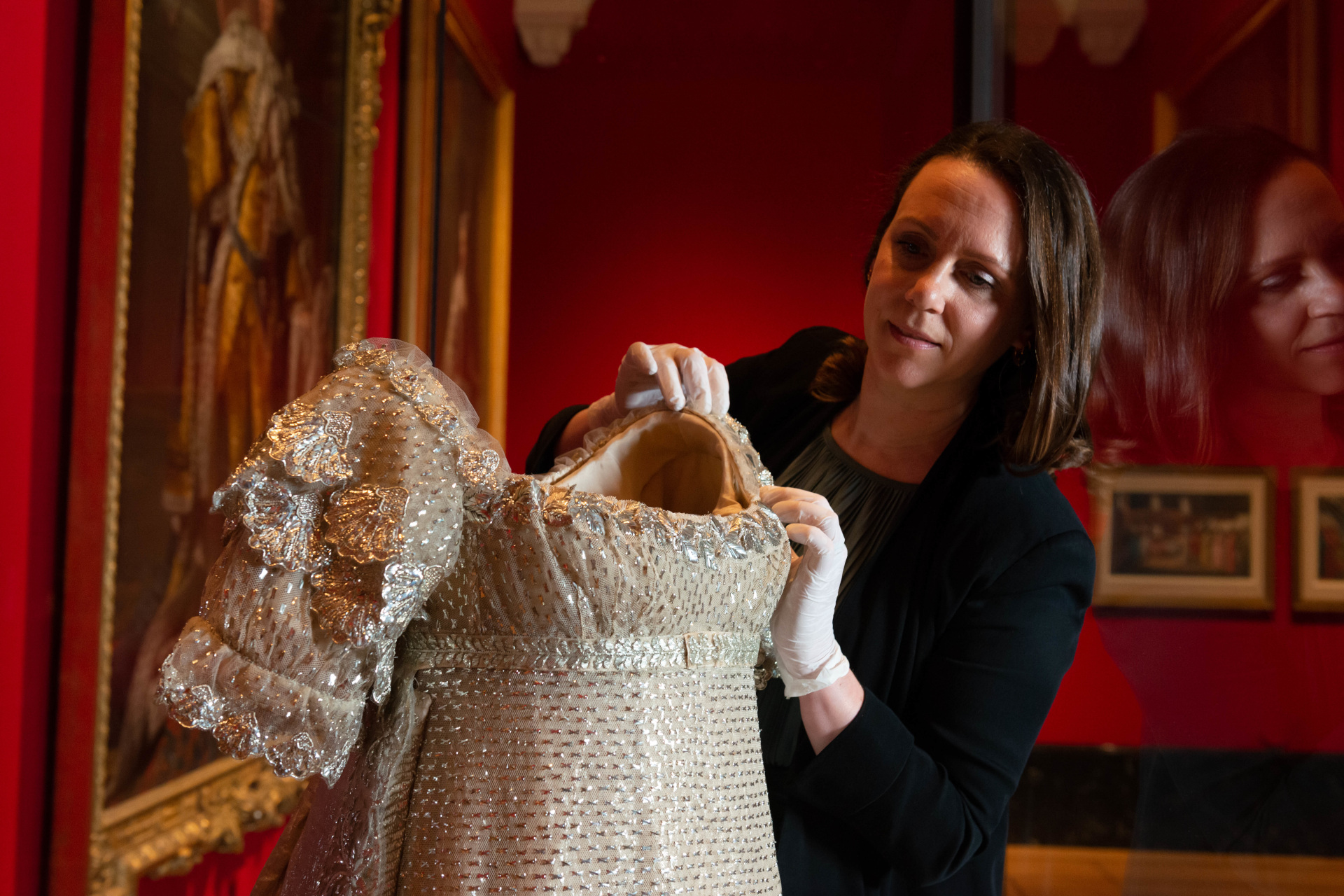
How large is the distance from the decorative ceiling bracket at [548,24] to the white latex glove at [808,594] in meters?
2.01

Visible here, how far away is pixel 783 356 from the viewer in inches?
55.3

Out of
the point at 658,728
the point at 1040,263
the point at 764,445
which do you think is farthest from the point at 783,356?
the point at 658,728

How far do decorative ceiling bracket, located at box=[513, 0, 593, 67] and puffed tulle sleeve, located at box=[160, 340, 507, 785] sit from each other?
2124 mm

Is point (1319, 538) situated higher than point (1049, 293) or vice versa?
point (1049, 293)

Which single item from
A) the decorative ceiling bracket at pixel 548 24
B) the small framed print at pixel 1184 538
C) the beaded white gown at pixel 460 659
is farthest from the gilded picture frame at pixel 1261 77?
the beaded white gown at pixel 460 659

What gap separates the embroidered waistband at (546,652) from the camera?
1.97 ft

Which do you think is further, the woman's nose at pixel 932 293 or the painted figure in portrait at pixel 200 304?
the painted figure in portrait at pixel 200 304

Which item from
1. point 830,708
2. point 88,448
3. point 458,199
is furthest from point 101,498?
point 458,199

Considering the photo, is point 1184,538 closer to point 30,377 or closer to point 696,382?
point 696,382

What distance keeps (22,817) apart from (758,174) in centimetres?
196

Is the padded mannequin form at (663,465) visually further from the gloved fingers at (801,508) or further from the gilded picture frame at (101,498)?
the gilded picture frame at (101,498)

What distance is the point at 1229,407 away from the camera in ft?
5.96

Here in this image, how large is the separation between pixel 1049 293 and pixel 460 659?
0.80 meters

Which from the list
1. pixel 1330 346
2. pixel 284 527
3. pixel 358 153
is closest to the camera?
pixel 284 527
